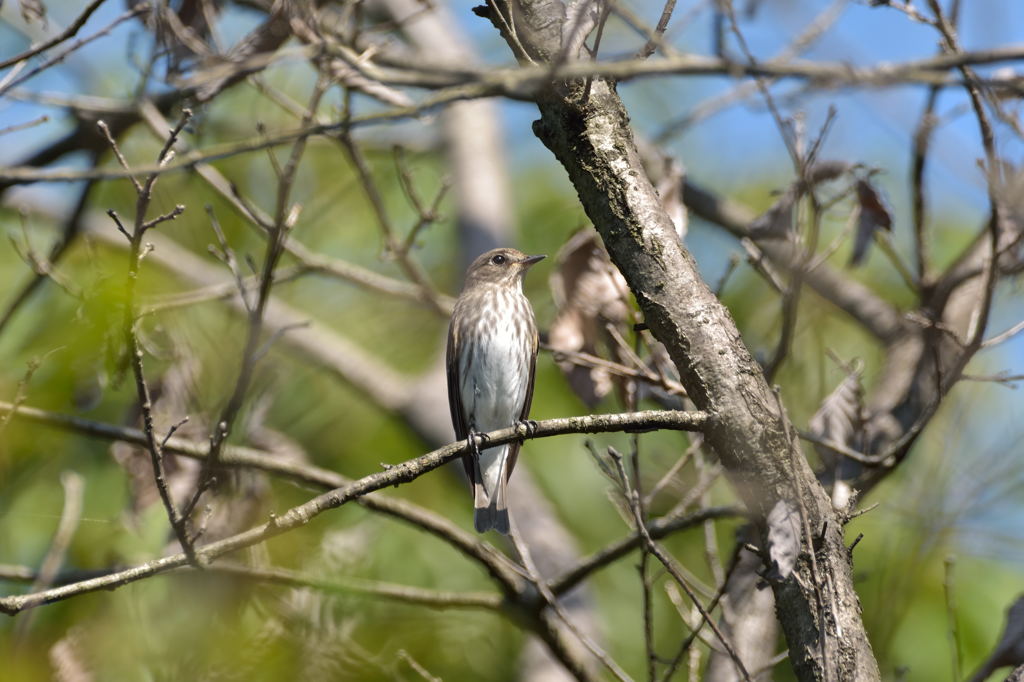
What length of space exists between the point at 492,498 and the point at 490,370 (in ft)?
2.29

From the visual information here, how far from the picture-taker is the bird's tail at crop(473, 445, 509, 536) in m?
5.27

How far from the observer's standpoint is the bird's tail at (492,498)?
17.3ft

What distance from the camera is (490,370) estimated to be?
567cm

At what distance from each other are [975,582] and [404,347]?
4622 millimetres

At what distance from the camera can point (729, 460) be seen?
9.16 ft

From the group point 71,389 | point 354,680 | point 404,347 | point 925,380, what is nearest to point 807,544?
point 354,680

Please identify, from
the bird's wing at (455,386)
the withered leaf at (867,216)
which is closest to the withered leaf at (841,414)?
the withered leaf at (867,216)

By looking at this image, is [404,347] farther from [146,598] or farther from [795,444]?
[795,444]

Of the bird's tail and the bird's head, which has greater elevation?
the bird's head

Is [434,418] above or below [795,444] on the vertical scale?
above

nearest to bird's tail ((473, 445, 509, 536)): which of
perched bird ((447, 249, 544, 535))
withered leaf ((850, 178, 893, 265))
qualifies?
perched bird ((447, 249, 544, 535))

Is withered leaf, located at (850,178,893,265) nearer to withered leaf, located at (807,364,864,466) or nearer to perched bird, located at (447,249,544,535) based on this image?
withered leaf, located at (807,364,864,466)

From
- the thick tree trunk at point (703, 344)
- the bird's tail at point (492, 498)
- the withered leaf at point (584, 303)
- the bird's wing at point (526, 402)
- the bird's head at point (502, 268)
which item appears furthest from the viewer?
the bird's head at point (502, 268)

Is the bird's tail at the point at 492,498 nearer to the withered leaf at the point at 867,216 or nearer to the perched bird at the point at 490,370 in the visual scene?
the perched bird at the point at 490,370
